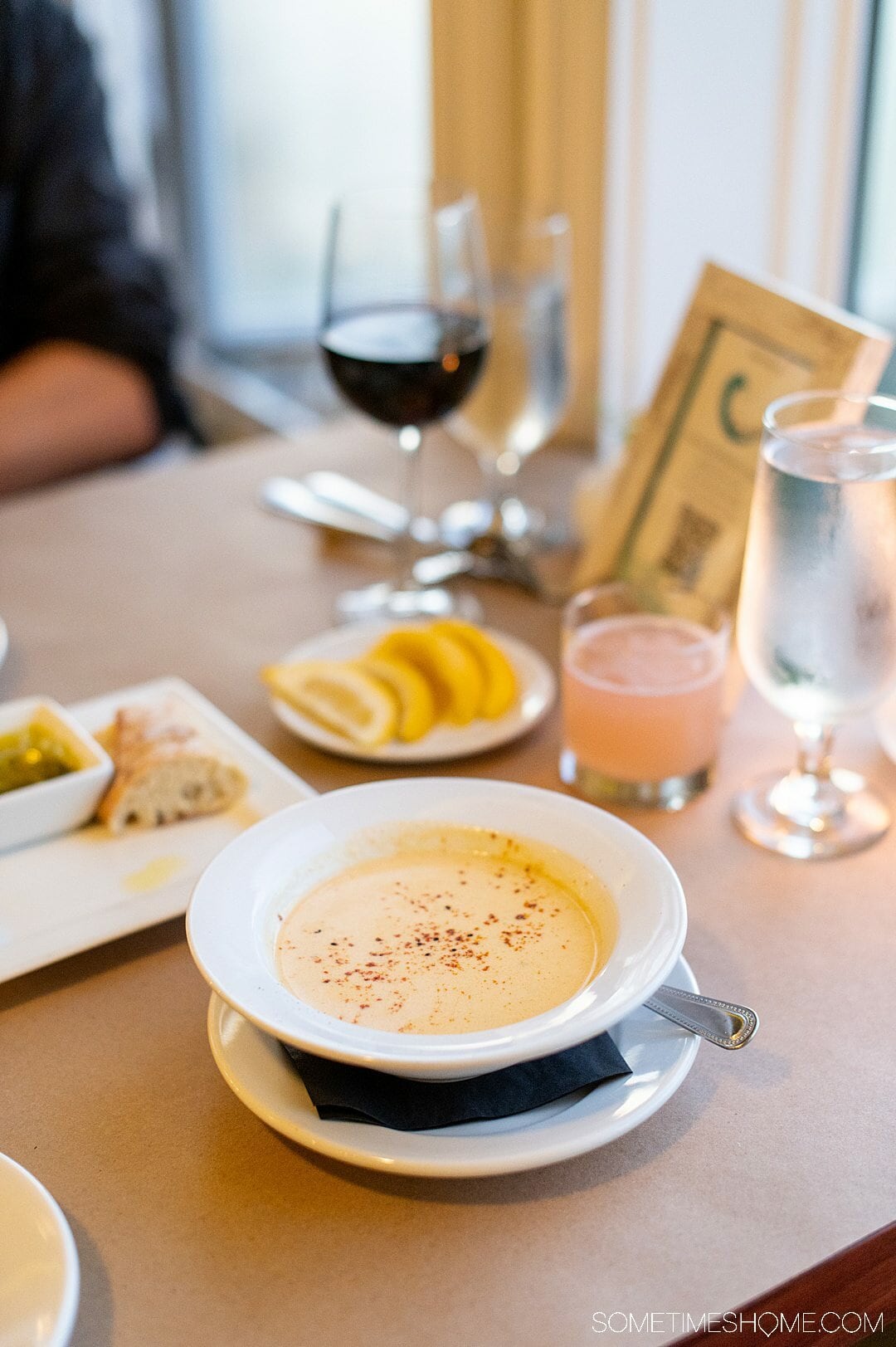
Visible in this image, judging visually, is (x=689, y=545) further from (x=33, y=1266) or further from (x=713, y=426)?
(x=33, y=1266)

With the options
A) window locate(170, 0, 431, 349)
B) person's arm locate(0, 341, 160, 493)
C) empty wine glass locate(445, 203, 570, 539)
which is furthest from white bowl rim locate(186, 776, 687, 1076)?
window locate(170, 0, 431, 349)

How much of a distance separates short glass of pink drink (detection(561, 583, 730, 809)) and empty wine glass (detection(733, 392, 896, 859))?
50 mm

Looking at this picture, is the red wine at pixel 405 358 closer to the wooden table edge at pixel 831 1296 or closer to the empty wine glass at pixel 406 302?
the empty wine glass at pixel 406 302

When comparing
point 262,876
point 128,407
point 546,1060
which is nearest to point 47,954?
point 262,876

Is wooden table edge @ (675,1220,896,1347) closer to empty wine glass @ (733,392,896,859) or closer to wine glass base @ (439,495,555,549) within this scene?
empty wine glass @ (733,392,896,859)

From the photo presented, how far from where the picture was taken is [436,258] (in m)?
1.19

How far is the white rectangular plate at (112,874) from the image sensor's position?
794mm

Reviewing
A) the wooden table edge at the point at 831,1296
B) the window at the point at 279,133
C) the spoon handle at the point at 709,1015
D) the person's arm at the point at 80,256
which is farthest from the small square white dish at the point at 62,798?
the window at the point at 279,133

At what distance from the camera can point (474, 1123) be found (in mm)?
632

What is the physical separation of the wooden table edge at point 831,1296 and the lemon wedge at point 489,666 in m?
0.51

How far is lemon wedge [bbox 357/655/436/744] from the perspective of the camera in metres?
1.00

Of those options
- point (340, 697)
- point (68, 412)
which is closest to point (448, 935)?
point (340, 697)

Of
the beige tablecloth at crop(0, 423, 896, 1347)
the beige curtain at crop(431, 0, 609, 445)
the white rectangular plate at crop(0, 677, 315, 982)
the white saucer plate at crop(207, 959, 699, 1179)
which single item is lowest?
the beige tablecloth at crop(0, 423, 896, 1347)

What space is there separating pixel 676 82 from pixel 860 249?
1.04ft
